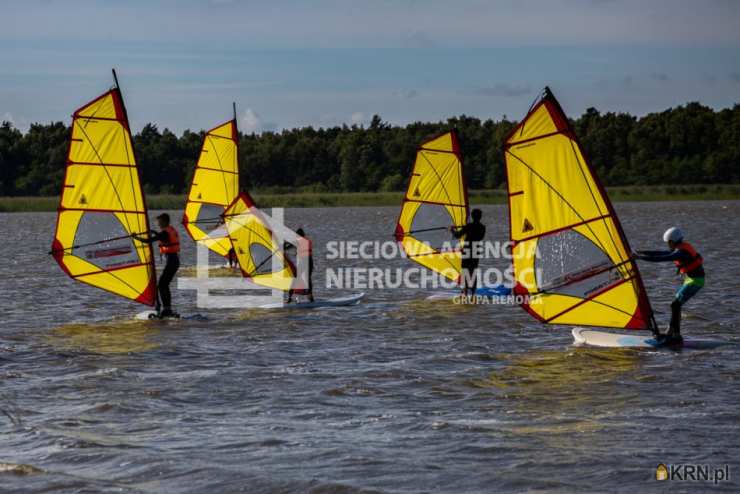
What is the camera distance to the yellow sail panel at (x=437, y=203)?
2156cm

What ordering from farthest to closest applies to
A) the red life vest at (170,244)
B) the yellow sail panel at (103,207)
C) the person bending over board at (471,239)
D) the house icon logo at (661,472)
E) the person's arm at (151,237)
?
the person bending over board at (471,239)
the red life vest at (170,244)
the person's arm at (151,237)
the yellow sail panel at (103,207)
the house icon logo at (661,472)

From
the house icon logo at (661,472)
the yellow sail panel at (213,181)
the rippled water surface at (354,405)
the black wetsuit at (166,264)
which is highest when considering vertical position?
the yellow sail panel at (213,181)

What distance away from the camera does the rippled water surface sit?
9.30m

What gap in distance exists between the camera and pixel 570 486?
8828mm

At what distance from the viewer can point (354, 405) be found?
11766mm

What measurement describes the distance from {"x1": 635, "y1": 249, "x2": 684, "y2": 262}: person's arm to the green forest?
9005 cm

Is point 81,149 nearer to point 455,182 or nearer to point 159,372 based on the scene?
point 159,372

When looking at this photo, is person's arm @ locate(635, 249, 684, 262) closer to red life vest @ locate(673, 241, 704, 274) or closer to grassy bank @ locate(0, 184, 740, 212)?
red life vest @ locate(673, 241, 704, 274)

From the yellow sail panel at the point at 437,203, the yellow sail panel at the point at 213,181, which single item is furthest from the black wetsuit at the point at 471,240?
the yellow sail panel at the point at 213,181

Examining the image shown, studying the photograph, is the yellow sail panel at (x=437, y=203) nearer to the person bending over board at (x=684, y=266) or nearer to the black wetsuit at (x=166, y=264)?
the black wetsuit at (x=166, y=264)

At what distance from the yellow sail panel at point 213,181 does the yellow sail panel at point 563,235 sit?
15.6 m

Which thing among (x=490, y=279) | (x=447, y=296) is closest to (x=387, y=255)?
(x=490, y=279)

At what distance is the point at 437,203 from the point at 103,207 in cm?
643

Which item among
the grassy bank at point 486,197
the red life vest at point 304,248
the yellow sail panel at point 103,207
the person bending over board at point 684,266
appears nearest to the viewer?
the person bending over board at point 684,266
